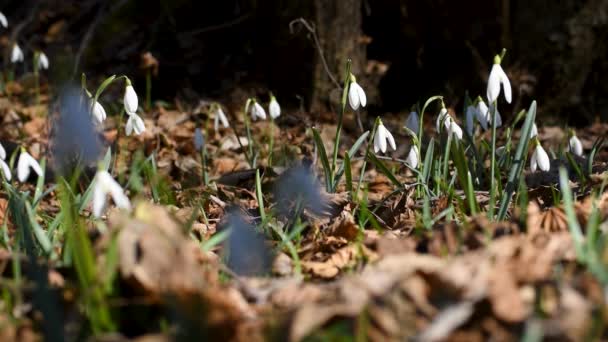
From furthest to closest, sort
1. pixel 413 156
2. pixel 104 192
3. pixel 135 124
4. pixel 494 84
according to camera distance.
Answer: pixel 135 124 < pixel 413 156 < pixel 494 84 < pixel 104 192

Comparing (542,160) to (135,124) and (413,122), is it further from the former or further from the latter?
(135,124)

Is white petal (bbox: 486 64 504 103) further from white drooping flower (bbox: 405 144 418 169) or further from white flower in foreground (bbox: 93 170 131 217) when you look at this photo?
white flower in foreground (bbox: 93 170 131 217)

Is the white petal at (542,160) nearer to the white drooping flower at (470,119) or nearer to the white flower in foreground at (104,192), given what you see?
the white drooping flower at (470,119)

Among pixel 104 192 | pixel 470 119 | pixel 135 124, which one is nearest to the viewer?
pixel 104 192

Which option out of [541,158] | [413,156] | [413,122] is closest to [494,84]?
[541,158]

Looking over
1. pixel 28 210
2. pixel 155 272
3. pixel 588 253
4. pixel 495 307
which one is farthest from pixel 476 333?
pixel 28 210

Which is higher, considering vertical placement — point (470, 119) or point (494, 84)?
point (494, 84)

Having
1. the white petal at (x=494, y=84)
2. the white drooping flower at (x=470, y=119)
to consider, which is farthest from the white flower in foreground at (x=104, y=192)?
the white drooping flower at (x=470, y=119)

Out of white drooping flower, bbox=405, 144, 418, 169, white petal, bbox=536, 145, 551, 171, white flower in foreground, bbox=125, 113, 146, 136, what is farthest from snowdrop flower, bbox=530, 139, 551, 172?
white flower in foreground, bbox=125, 113, 146, 136

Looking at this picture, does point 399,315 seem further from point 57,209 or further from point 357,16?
point 357,16
